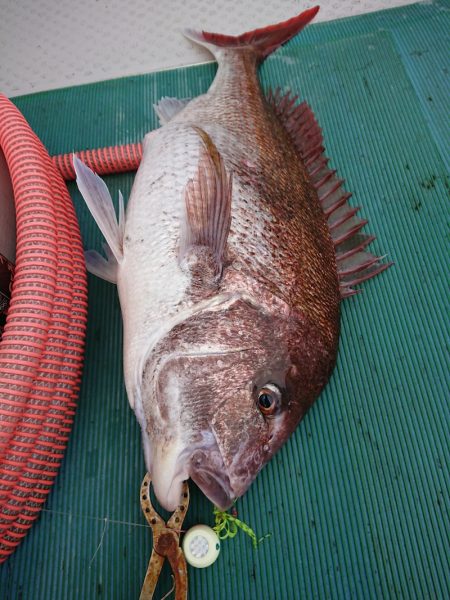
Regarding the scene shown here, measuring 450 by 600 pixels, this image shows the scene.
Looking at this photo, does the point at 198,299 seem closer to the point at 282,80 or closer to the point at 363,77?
the point at 282,80

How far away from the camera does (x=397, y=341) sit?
1704mm

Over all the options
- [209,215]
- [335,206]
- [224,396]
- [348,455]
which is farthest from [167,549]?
[335,206]

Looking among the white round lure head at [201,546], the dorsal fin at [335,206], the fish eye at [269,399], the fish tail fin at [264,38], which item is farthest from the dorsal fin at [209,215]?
the fish tail fin at [264,38]

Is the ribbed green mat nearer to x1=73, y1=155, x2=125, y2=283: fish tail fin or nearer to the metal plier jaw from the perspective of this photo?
the metal plier jaw

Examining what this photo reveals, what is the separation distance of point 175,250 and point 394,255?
104cm

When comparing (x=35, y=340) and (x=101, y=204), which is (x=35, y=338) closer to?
(x=35, y=340)

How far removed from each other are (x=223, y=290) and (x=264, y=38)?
70.7 inches

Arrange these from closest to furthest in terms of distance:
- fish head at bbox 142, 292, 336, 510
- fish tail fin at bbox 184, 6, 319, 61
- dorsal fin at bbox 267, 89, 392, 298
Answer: fish head at bbox 142, 292, 336, 510
dorsal fin at bbox 267, 89, 392, 298
fish tail fin at bbox 184, 6, 319, 61

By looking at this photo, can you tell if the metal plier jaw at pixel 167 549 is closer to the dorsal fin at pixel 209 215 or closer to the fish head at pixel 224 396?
the fish head at pixel 224 396

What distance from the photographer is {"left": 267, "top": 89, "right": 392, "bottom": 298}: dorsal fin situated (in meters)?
1.59

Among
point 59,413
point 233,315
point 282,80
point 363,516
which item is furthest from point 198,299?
point 282,80

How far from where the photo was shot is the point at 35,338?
120cm

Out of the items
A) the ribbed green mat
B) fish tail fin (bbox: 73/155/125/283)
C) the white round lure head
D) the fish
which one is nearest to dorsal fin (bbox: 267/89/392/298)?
the fish

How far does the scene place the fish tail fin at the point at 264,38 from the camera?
231 centimetres
